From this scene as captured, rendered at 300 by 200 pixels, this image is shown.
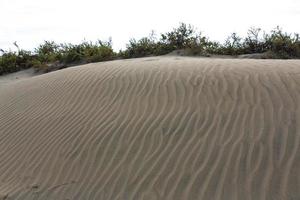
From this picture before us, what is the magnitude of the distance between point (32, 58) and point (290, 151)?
13649 mm

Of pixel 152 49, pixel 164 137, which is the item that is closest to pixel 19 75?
pixel 152 49

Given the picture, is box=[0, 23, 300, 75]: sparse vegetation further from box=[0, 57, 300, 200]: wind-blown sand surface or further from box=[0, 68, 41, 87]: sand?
box=[0, 57, 300, 200]: wind-blown sand surface

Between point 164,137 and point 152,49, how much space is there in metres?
9.39

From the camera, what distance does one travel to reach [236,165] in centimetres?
513

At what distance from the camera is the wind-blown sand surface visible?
5055 millimetres

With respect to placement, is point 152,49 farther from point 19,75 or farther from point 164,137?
point 164,137

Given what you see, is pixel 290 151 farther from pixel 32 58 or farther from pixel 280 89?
pixel 32 58

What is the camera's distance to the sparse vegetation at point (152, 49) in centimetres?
1346

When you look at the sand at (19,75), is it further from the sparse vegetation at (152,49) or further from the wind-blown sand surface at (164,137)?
the wind-blown sand surface at (164,137)

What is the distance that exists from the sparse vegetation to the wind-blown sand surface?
5.36 m

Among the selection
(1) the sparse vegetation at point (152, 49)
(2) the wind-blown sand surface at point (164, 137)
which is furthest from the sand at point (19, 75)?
(2) the wind-blown sand surface at point (164, 137)

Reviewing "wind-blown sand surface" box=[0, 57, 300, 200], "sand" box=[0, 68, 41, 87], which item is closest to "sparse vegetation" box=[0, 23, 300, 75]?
"sand" box=[0, 68, 41, 87]

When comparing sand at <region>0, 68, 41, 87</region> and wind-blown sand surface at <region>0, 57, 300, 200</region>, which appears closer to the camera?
wind-blown sand surface at <region>0, 57, 300, 200</region>

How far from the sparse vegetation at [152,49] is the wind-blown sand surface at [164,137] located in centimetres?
536
